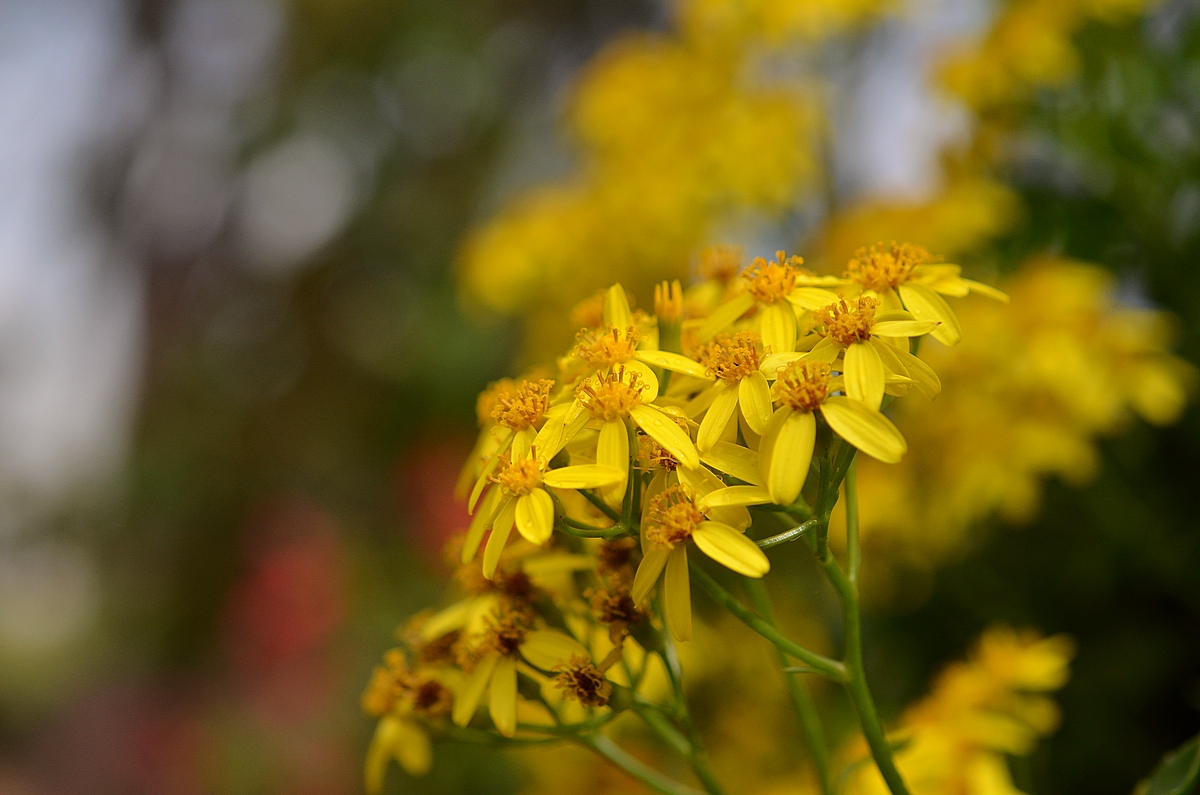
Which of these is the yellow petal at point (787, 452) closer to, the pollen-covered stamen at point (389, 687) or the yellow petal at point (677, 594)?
the yellow petal at point (677, 594)

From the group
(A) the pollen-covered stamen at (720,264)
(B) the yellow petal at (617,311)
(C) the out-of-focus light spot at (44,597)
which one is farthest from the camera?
(C) the out-of-focus light spot at (44,597)

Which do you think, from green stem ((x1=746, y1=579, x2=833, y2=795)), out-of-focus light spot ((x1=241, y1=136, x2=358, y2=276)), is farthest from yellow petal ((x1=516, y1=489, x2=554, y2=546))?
out-of-focus light spot ((x1=241, y1=136, x2=358, y2=276))

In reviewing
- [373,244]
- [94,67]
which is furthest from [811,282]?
[94,67]

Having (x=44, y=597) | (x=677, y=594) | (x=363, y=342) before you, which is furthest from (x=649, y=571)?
(x=44, y=597)

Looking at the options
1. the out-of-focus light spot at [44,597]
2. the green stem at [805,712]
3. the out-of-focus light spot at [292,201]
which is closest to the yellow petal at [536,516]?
the green stem at [805,712]

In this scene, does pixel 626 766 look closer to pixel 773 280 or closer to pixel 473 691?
pixel 473 691

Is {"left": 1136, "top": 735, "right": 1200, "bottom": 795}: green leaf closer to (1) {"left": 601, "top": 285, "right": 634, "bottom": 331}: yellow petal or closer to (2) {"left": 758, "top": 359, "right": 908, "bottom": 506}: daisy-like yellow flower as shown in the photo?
(2) {"left": 758, "top": 359, "right": 908, "bottom": 506}: daisy-like yellow flower
